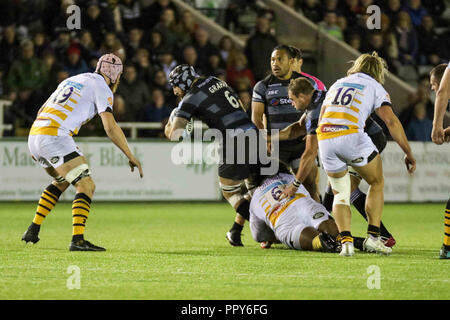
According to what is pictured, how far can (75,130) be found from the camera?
935 centimetres

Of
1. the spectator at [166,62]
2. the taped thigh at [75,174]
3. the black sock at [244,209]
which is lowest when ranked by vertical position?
the black sock at [244,209]

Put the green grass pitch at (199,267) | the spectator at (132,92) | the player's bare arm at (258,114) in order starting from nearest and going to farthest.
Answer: the green grass pitch at (199,267), the player's bare arm at (258,114), the spectator at (132,92)

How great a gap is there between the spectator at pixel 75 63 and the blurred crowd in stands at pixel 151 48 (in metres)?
0.02

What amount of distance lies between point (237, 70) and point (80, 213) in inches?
412

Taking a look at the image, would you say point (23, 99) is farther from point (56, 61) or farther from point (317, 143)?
point (317, 143)

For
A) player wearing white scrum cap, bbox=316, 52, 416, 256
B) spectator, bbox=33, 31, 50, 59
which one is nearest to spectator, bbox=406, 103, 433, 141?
spectator, bbox=33, 31, 50, 59

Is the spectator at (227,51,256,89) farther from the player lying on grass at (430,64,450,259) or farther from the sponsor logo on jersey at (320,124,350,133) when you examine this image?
the player lying on grass at (430,64,450,259)

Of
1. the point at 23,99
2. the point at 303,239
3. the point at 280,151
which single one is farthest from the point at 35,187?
the point at 303,239

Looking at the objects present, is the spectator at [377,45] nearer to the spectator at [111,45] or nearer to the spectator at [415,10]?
the spectator at [415,10]

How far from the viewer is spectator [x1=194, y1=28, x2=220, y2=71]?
62.8ft

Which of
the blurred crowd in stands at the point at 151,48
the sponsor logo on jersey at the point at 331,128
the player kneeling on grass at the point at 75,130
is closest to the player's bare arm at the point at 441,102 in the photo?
the sponsor logo on jersey at the point at 331,128

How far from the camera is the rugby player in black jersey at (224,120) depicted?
9461 mm

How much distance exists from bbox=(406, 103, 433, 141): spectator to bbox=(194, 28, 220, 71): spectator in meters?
4.45

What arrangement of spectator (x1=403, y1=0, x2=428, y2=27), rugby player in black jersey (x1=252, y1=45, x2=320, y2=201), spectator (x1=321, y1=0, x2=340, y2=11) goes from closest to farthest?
1. rugby player in black jersey (x1=252, y1=45, x2=320, y2=201)
2. spectator (x1=321, y1=0, x2=340, y2=11)
3. spectator (x1=403, y1=0, x2=428, y2=27)
